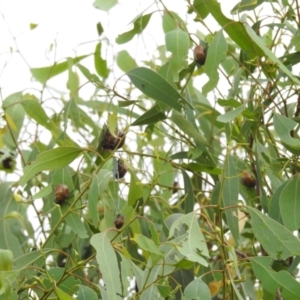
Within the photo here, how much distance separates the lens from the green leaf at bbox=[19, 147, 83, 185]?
899 millimetres

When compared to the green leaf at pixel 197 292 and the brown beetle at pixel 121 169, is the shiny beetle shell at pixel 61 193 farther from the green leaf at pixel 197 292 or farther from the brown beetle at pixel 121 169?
the green leaf at pixel 197 292

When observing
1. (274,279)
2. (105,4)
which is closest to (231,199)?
(274,279)

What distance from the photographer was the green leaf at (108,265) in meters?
0.75

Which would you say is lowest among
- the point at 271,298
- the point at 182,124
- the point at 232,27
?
the point at 271,298

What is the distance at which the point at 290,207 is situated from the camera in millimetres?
906

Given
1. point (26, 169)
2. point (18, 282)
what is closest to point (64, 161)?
point (26, 169)

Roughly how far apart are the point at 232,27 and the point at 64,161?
28 centimetres

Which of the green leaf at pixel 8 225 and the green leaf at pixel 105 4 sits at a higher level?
the green leaf at pixel 105 4

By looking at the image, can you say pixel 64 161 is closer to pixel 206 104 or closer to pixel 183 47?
pixel 183 47

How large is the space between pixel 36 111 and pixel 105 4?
0.26 meters

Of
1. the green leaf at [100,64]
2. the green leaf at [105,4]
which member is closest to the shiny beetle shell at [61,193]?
the green leaf at [105,4]

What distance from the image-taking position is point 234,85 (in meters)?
0.99

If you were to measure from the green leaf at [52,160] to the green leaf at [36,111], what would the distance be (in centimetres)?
29

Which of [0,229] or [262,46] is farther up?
[262,46]
